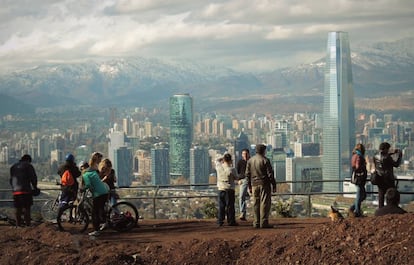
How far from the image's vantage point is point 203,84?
115438 millimetres

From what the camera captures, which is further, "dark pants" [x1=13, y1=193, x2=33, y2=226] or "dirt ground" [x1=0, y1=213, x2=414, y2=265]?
"dark pants" [x1=13, y1=193, x2=33, y2=226]

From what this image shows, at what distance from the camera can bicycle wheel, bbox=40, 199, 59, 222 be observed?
15.5 m

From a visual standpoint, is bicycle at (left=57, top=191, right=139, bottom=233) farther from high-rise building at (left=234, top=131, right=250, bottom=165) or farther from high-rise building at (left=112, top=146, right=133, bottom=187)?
high-rise building at (left=112, top=146, right=133, bottom=187)

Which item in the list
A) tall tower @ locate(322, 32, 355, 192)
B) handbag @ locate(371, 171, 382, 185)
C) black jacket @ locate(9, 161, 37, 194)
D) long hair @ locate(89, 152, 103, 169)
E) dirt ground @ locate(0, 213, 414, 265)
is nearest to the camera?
dirt ground @ locate(0, 213, 414, 265)

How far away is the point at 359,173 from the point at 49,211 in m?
6.67

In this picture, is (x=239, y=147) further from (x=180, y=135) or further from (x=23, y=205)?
(x=23, y=205)

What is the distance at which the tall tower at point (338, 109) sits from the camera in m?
56.2

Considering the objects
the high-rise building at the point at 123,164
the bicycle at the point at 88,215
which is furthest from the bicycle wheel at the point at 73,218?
the high-rise building at the point at 123,164

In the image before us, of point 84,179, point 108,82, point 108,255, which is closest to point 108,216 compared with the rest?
point 84,179

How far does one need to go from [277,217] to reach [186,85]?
9610cm

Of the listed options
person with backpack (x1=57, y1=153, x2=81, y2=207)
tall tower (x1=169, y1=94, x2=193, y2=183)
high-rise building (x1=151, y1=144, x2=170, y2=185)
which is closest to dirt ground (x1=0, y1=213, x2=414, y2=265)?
person with backpack (x1=57, y1=153, x2=81, y2=207)

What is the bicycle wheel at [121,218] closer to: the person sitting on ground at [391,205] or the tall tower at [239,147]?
the tall tower at [239,147]

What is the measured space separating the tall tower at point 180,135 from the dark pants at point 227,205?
28521mm

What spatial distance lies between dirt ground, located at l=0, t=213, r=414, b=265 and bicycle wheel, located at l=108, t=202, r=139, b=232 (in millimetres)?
1068
